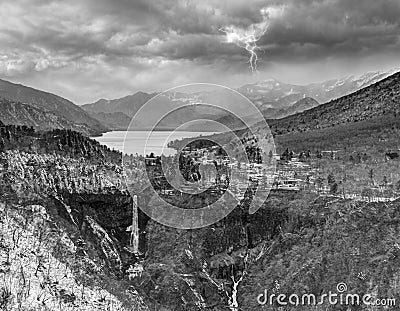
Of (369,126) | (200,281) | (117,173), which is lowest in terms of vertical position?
(200,281)

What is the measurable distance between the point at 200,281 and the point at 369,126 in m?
136

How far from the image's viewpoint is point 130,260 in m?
56.2

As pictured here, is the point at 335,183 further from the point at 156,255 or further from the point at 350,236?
the point at 156,255

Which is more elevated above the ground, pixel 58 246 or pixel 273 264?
pixel 58 246

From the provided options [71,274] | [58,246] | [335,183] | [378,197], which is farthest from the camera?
[335,183]

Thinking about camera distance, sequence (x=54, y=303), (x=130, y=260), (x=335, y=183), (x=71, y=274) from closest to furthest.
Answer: (x=54, y=303), (x=71, y=274), (x=130, y=260), (x=335, y=183)

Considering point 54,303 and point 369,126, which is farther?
point 369,126

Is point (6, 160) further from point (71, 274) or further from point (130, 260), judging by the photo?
point (71, 274)

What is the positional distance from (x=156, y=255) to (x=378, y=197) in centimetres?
4083

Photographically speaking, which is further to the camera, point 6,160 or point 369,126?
point 369,126

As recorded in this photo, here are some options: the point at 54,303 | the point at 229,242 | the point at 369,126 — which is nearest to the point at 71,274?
the point at 54,303


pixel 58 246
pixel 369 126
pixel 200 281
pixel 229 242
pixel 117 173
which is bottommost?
pixel 200 281

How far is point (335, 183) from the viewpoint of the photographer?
90.9 metres

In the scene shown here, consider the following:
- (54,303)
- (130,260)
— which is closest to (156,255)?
(130,260)
